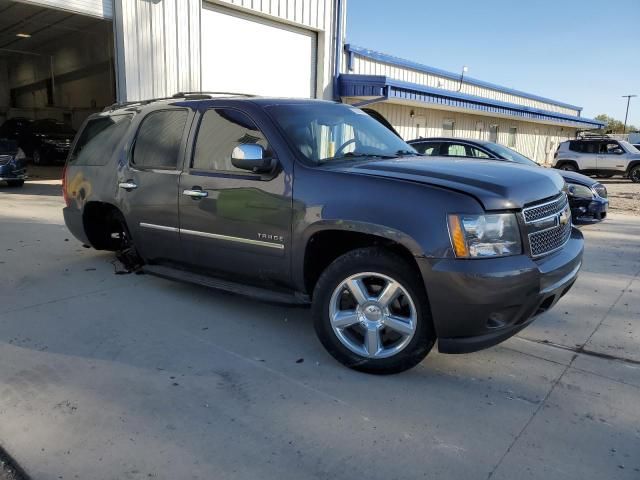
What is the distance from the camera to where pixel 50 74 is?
27.8m

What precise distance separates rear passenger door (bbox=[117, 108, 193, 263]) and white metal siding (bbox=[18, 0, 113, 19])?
25.6 ft

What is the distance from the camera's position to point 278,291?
3.95 m

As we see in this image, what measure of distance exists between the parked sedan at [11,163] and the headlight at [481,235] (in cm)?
1283

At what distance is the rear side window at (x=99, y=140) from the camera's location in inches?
207

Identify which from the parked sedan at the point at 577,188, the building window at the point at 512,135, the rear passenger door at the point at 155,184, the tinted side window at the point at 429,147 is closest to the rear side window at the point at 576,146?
the building window at the point at 512,135

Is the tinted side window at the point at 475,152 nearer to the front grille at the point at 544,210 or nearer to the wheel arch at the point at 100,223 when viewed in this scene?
the front grille at the point at 544,210

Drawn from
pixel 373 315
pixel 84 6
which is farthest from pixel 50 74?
pixel 373 315

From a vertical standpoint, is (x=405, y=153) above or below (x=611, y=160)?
above

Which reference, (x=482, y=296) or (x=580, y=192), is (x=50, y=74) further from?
(x=482, y=296)

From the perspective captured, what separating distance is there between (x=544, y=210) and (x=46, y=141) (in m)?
20.5

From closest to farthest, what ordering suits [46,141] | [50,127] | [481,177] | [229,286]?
[481,177] < [229,286] < [46,141] < [50,127]

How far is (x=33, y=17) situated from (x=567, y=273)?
2185 centimetres

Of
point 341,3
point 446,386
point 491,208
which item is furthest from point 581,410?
point 341,3

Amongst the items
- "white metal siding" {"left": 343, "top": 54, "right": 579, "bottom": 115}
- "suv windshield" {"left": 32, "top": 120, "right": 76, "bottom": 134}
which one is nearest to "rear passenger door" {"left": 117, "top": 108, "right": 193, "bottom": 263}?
"white metal siding" {"left": 343, "top": 54, "right": 579, "bottom": 115}
